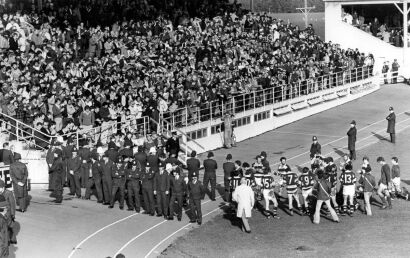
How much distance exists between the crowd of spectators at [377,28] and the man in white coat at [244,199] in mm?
30366

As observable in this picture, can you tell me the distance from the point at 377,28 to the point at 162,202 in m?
30.9

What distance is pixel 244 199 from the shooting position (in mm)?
25250

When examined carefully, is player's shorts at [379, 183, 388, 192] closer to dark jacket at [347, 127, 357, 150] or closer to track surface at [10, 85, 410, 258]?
track surface at [10, 85, 410, 258]

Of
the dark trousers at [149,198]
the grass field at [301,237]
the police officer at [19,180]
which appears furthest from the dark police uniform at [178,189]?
the police officer at [19,180]

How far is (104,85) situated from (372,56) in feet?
69.8

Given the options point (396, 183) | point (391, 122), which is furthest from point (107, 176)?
point (391, 122)

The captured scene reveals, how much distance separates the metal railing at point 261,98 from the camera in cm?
3606

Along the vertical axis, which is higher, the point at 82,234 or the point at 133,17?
the point at 133,17

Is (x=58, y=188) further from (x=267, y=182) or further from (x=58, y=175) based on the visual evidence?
(x=267, y=182)

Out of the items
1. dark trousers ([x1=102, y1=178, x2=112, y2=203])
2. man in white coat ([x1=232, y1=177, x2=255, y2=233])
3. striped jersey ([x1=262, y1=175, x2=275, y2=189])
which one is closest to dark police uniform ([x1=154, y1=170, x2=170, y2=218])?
dark trousers ([x1=102, y1=178, x2=112, y2=203])

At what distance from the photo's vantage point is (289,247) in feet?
79.9

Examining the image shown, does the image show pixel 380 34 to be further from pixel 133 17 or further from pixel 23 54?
pixel 23 54

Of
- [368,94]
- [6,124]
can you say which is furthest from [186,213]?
[368,94]

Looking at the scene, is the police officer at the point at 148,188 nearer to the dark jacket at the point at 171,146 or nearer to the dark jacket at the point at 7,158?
the dark jacket at the point at 7,158
